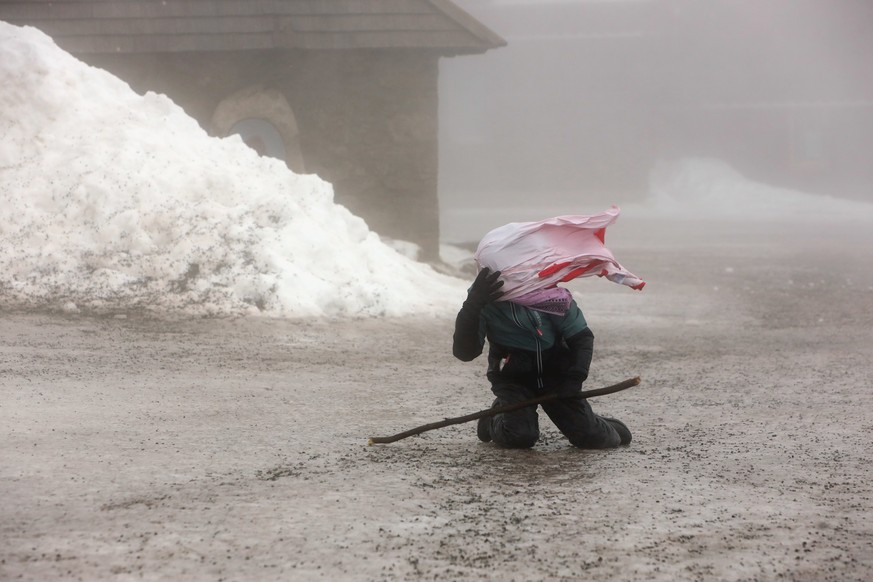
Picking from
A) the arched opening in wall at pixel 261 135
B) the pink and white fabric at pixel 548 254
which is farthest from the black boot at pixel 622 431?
the arched opening in wall at pixel 261 135

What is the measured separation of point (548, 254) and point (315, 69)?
9130mm

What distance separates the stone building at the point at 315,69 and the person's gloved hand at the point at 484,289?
8.83 metres

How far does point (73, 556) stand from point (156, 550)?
0.22 metres

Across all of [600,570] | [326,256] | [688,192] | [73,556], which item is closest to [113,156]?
[326,256]

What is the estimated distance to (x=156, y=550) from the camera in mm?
2691

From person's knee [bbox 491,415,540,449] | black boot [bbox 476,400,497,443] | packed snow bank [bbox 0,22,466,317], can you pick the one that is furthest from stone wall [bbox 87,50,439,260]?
person's knee [bbox 491,415,540,449]

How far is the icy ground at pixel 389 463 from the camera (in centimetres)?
269

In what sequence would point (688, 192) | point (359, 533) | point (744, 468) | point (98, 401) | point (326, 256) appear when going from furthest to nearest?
point (688, 192) < point (326, 256) < point (98, 401) < point (744, 468) < point (359, 533)

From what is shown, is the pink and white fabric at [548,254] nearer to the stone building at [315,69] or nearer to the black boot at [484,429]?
the black boot at [484,429]

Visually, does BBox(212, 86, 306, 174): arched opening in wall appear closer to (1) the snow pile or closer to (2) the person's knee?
(2) the person's knee

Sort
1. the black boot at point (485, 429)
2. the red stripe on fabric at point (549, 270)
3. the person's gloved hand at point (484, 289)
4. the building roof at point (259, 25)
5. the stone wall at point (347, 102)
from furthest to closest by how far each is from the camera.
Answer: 1. the stone wall at point (347, 102)
2. the building roof at point (259, 25)
3. the black boot at point (485, 429)
4. the red stripe on fabric at point (549, 270)
5. the person's gloved hand at point (484, 289)

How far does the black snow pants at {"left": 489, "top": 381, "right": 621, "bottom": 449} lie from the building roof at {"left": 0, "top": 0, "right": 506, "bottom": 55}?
885 cm

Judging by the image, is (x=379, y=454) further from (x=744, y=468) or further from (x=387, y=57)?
(x=387, y=57)

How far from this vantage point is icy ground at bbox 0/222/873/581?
2691mm
